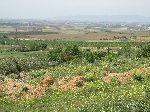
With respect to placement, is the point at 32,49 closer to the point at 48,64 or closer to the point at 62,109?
the point at 48,64

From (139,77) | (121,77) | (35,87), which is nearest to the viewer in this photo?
(35,87)

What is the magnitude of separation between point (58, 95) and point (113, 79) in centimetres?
562

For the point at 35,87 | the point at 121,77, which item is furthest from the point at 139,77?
the point at 35,87

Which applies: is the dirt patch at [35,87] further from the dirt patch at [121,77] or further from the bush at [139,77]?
the bush at [139,77]

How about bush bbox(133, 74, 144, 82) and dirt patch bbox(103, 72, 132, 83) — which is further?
dirt patch bbox(103, 72, 132, 83)

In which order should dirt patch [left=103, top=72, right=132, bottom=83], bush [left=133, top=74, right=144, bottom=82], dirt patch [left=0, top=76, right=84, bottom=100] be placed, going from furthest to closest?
dirt patch [left=103, top=72, right=132, bottom=83] → bush [left=133, top=74, right=144, bottom=82] → dirt patch [left=0, top=76, right=84, bottom=100]

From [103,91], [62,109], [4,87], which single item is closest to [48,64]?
[4,87]

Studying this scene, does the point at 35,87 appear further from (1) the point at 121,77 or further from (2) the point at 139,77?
(2) the point at 139,77

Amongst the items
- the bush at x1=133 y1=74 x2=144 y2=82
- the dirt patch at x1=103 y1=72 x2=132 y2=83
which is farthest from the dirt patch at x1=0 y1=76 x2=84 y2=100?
the bush at x1=133 y1=74 x2=144 y2=82

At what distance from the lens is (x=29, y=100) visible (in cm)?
2789

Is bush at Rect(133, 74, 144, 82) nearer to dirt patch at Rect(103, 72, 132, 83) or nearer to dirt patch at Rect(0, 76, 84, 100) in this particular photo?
dirt patch at Rect(103, 72, 132, 83)

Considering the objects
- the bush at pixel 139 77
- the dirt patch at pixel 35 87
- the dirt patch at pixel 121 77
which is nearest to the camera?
the dirt patch at pixel 35 87

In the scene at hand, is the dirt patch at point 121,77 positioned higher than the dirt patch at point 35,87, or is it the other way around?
the dirt patch at point 121,77

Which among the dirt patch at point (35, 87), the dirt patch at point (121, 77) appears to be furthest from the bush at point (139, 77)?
the dirt patch at point (35, 87)
